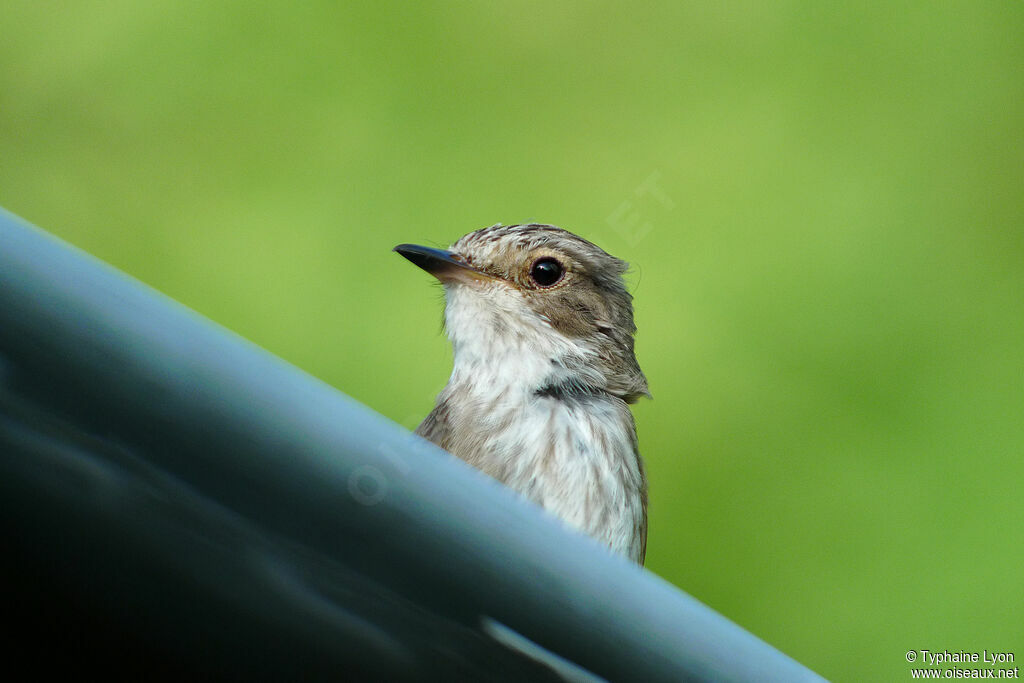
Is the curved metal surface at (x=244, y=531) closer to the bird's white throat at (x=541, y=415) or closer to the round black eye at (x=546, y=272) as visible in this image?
the bird's white throat at (x=541, y=415)

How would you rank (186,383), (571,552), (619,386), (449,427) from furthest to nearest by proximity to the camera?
1. (619,386)
2. (449,427)
3. (571,552)
4. (186,383)

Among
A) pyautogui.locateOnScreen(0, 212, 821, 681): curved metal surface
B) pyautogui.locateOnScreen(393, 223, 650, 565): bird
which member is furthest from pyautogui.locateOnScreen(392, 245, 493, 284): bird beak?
pyautogui.locateOnScreen(0, 212, 821, 681): curved metal surface

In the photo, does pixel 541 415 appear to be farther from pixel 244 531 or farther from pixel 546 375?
pixel 244 531

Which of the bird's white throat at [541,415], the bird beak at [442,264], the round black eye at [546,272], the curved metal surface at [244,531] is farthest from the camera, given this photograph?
the round black eye at [546,272]

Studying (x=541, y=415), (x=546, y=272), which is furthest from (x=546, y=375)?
(x=546, y=272)

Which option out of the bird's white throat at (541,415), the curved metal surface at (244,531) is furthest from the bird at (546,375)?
the curved metal surface at (244,531)

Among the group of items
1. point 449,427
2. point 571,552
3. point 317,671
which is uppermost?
point 449,427

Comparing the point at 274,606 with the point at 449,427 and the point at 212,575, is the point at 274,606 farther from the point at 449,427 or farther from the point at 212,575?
the point at 449,427

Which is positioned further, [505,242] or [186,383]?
[505,242]

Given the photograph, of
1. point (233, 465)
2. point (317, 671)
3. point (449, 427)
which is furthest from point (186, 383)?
point (449, 427)
